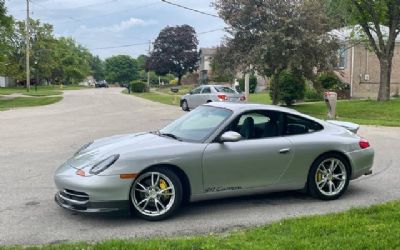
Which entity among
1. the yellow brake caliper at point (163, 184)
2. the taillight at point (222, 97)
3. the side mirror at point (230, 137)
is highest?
the side mirror at point (230, 137)

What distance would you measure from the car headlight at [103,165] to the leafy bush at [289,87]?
23.2m

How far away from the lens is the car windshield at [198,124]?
6505 mm

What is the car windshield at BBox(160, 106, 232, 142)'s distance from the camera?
6505 mm

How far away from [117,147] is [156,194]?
30.9 inches

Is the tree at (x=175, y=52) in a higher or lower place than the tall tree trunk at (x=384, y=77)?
higher

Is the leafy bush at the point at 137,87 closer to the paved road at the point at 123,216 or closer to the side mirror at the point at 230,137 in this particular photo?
the paved road at the point at 123,216

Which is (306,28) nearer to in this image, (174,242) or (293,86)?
(293,86)

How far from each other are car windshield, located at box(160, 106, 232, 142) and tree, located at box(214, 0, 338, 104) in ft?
58.6

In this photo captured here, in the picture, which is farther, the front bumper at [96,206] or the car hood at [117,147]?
the car hood at [117,147]

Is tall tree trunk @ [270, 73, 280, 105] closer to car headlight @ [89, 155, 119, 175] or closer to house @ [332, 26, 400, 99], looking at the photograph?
house @ [332, 26, 400, 99]

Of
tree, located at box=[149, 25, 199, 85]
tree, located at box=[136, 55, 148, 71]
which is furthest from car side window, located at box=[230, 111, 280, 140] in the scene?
tree, located at box=[136, 55, 148, 71]

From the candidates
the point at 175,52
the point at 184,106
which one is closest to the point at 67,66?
the point at 175,52

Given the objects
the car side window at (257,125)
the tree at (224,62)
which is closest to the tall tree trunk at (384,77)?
the tree at (224,62)

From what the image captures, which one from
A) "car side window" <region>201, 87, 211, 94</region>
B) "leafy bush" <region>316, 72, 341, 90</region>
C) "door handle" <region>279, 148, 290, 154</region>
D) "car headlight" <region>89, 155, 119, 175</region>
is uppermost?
"leafy bush" <region>316, 72, 341, 90</region>
